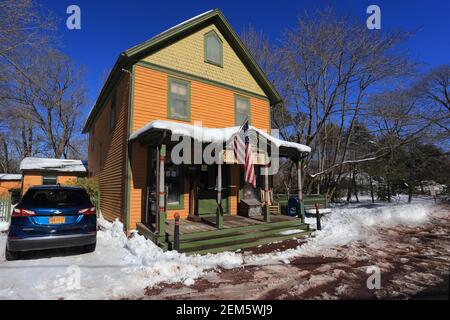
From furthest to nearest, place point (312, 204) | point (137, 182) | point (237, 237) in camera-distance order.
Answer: point (312, 204) → point (137, 182) → point (237, 237)

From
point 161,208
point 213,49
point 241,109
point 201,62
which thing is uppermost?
point 213,49

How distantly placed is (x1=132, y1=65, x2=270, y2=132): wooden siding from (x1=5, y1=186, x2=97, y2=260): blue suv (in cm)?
344

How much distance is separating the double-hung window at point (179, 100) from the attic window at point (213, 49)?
1.82 m

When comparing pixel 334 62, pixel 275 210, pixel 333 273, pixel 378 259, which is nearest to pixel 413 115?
pixel 334 62

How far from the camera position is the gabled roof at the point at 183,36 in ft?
29.8

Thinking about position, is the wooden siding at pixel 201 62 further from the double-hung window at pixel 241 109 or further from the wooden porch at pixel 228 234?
the wooden porch at pixel 228 234

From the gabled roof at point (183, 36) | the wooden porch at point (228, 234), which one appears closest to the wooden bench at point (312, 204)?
the wooden porch at point (228, 234)

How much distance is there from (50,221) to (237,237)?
4.62 meters

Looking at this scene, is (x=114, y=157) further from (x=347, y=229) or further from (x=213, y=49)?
(x=347, y=229)

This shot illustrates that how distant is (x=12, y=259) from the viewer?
19.2 feet

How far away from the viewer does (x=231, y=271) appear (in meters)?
5.41

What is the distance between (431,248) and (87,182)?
13397 mm

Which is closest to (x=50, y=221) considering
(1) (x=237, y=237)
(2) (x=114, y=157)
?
(1) (x=237, y=237)

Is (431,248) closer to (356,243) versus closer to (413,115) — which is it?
(356,243)
